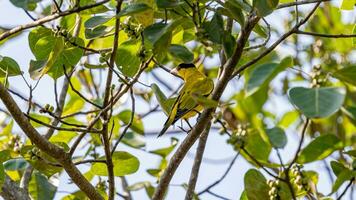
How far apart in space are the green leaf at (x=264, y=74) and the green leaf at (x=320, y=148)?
0.34 metres

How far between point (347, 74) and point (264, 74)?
30 cm

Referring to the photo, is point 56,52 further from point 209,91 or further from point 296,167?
point 296,167

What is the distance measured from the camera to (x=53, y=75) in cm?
210

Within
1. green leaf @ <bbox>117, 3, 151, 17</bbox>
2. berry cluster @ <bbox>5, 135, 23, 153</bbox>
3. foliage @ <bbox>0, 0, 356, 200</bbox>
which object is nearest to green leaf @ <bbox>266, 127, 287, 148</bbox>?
foliage @ <bbox>0, 0, 356, 200</bbox>

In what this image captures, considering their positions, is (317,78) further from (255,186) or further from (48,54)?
(48,54)

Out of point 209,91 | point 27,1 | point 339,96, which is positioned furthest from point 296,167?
point 27,1

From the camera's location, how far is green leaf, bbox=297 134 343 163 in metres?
2.35

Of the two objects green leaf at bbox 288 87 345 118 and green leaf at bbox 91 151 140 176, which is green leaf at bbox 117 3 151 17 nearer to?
green leaf at bbox 288 87 345 118

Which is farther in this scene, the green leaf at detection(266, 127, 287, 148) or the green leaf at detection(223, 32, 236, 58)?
the green leaf at detection(266, 127, 287, 148)

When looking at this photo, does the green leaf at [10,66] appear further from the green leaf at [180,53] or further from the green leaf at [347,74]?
the green leaf at [347,74]

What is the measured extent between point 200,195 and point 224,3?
49.1 inches

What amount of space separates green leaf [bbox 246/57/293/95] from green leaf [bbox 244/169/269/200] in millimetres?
313

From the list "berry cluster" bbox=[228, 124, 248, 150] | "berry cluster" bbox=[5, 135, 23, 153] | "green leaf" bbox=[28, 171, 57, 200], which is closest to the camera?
"green leaf" bbox=[28, 171, 57, 200]

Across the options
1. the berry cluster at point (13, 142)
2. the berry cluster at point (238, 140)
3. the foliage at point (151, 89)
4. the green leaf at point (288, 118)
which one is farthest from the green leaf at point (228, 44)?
the green leaf at point (288, 118)
